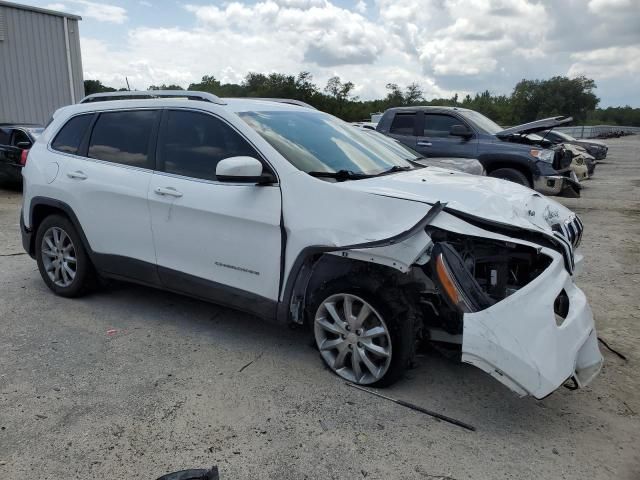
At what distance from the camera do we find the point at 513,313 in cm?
281

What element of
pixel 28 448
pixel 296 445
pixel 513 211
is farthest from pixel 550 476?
pixel 28 448

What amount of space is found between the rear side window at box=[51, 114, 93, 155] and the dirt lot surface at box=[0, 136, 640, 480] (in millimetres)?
1464

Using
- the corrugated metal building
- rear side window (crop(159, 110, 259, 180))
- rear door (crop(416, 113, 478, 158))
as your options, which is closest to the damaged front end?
rear side window (crop(159, 110, 259, 180))

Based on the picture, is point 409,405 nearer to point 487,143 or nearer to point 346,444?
point 346,444

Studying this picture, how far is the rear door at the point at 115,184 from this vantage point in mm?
4227

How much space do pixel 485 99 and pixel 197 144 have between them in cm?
7588

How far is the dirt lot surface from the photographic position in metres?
2.68

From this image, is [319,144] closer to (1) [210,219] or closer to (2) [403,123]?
(1) [210,219]

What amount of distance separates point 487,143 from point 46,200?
733cm

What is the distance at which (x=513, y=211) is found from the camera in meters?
3.23

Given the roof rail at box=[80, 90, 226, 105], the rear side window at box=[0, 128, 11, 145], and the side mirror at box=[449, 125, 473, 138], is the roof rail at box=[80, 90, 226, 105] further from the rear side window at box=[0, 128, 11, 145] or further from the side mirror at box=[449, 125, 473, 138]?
the rear side window at box=[0, 128, 11, 145]

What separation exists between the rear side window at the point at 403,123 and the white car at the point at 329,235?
238 inches

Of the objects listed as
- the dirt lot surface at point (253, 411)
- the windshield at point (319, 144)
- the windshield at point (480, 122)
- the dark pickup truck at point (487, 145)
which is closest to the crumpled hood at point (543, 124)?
the dark pickup truck at point (487, 145)

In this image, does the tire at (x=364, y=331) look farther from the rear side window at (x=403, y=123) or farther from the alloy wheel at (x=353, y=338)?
the rear side window at (x=403, y=123)
